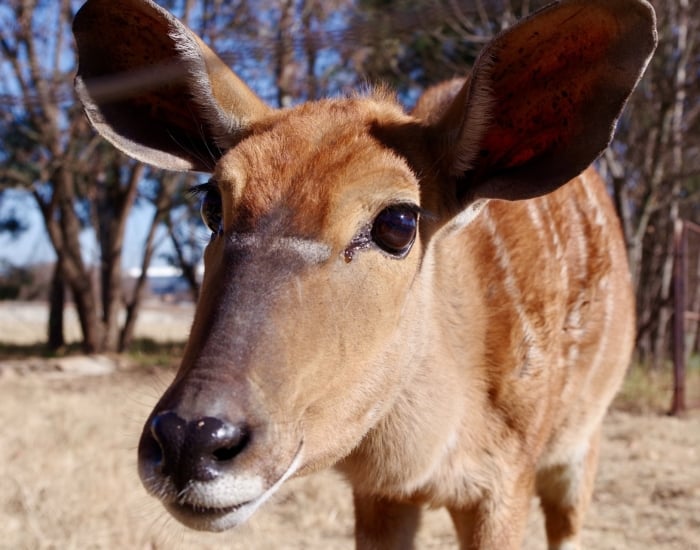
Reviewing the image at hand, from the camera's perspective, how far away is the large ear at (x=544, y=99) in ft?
7.37

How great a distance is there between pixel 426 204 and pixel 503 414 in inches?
39.2

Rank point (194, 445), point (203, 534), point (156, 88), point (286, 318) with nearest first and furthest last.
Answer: point (194, 445) → point (286, 318) → point (156, 88) → point (203, 534)

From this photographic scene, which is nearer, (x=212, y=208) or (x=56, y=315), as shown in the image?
(x=212, y=208)

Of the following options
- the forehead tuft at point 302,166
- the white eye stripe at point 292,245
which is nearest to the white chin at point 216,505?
the white eye stripe at point 292,245

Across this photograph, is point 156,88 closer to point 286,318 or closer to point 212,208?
point 212,208

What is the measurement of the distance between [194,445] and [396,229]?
0.94m

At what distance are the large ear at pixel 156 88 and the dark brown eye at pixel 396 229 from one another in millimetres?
708

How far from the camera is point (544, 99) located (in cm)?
251

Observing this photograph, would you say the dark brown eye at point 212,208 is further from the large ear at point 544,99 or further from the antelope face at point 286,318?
the large ear at point 544,99

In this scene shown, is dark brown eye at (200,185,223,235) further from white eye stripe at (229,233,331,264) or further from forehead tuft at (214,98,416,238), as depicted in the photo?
white eye stripe at (229,233,331,264)

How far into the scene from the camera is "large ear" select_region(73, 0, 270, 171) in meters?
2.69

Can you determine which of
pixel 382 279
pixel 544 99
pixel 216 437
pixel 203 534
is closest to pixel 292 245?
pixel 382 279

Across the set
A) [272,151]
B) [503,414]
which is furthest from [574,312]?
[272,151]

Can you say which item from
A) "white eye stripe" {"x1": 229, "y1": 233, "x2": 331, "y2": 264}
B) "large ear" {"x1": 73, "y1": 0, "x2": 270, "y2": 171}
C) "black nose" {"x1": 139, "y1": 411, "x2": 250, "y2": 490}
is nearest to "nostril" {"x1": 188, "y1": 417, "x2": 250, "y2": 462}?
"black nose" {"x1": 139, "y1": 411, "x2": 250, "y2": 490}
